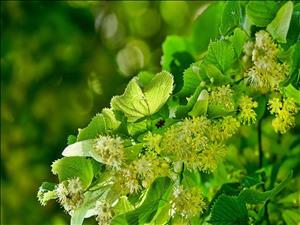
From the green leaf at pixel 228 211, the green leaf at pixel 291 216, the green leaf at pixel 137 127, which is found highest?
the green leaf at pixel 137 127

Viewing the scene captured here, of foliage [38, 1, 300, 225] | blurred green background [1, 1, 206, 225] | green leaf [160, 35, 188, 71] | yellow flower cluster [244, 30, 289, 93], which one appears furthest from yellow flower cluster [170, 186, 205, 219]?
blurred green background [1, 1, 206, 225]

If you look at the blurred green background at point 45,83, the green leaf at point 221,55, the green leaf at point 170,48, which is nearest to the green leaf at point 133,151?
the green leaf at point 221,55

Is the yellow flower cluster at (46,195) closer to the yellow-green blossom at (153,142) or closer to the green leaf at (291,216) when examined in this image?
the yellow-green blossom at (153,142)

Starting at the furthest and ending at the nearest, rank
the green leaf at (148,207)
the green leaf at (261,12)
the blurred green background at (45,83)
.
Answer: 1. the blurred green background at (45,83)
2. the green leaf at (261,12)
3. the green leaf at (148,207)

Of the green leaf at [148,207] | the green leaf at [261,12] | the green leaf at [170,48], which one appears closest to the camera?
the green leaf at [148,207]

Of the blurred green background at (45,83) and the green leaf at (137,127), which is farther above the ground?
the green leaf at (137,127)

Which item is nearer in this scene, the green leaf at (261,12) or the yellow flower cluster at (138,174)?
the yellow flower cluster at (138,174)

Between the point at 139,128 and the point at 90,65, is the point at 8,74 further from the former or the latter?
the point at 139,128

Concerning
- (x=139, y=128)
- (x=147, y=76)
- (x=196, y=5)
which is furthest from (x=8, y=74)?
(x=139, y=128)
